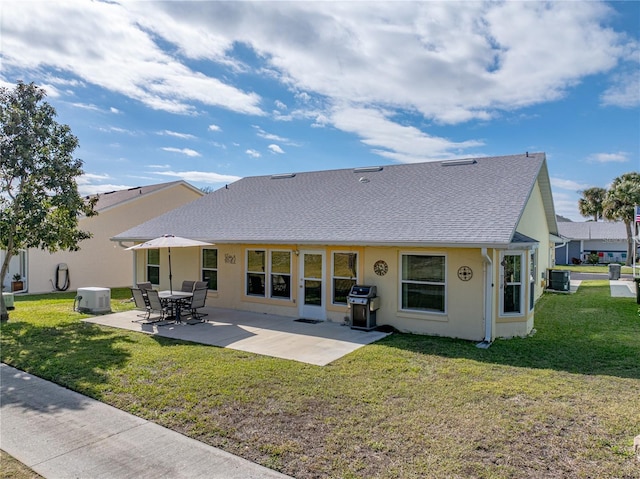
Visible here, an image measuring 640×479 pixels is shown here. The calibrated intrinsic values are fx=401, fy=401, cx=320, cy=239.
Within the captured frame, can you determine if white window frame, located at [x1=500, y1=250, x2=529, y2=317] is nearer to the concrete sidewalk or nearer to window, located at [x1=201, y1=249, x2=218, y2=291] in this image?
the concrete sidewalk

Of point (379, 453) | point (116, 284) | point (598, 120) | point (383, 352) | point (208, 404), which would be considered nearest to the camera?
point (379, 453)

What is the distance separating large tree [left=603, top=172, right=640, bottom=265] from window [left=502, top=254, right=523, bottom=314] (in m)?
32.9

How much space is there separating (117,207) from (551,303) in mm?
21507

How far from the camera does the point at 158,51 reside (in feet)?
36.6

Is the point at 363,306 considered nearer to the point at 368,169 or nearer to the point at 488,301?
the point at 488,301

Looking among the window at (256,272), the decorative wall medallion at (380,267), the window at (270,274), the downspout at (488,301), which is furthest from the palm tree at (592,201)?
the window at (256,272)

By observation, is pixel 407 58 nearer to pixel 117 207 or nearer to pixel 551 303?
pixel 551 303

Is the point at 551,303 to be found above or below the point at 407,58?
below

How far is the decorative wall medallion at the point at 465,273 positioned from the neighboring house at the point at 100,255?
16523 mm

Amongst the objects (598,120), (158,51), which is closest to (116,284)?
(158,51)

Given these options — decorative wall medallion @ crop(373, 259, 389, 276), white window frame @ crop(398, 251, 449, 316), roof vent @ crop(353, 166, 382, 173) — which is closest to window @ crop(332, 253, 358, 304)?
decorative wall medallion @ crop(373, 259, 389, 276)

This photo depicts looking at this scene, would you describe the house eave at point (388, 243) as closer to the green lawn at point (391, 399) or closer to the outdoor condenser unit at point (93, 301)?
the green lawn at point (391, 399)

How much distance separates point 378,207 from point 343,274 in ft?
7.99

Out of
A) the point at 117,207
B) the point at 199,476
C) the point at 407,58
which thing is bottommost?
the point at 199,476
